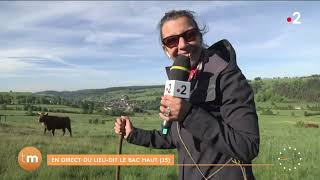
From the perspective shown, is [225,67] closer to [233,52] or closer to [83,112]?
[233,52]

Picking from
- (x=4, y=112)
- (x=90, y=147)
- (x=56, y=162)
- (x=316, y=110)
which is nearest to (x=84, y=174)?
(x=56, y=162)

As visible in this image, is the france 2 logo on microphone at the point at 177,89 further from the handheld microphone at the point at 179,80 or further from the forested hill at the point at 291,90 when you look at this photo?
the forested hill at the point at 291,90

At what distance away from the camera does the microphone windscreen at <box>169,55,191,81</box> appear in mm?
1763

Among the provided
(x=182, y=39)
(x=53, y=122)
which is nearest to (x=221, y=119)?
(x=182, y=39)

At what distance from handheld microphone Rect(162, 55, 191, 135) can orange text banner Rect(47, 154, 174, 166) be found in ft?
20.1

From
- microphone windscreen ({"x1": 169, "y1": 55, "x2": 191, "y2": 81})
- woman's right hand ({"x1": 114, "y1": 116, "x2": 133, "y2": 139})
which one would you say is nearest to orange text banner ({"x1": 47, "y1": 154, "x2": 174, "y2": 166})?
woman's right hand ({"x1": 114, "y1": 116, "x2": 133, "y2": 139})

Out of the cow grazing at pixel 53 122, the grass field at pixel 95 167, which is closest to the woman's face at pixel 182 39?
the grass field at pixel 95 167

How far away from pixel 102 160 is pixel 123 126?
583cm

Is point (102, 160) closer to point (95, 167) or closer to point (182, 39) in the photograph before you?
point (95, 167)

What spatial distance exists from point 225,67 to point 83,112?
57.8 feet

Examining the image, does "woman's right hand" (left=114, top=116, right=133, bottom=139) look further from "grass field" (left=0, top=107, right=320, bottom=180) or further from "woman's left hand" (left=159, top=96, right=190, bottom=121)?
"grass field" (left=0, top=107, right=320, bottom=180)

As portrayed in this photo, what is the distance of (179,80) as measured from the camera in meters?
1.73

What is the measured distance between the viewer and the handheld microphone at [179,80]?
164 centimetres

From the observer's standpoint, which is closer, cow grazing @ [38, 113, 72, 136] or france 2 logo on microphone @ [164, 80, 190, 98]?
france 2 logo on microphone @ [164, 80, 190, 98]
